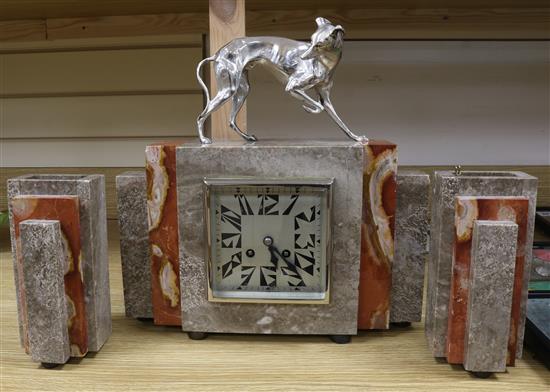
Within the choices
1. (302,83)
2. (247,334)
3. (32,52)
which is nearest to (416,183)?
(302,83)

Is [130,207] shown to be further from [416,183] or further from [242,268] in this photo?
[416,183]

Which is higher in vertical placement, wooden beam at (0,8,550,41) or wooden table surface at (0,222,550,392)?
wooden beam at (0,8,550,41)

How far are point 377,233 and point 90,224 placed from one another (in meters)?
0.44

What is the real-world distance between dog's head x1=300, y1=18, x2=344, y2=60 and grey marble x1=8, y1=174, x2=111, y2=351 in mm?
386

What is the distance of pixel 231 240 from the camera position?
726 mm

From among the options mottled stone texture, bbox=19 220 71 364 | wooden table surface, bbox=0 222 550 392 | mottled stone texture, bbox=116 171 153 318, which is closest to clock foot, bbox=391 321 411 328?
wooden table surface, bbox=0 222 550 392

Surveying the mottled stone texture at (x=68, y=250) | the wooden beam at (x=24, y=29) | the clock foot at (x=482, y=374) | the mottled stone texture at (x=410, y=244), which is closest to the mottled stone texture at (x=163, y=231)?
the mottled stone texture at (x=68, y=250)

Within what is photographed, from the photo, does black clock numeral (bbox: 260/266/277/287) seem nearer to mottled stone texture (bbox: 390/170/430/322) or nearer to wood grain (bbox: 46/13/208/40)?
mottled stone texture (bbox: 390/170/430/322)

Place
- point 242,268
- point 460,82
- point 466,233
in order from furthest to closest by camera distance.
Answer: point 460,82 → point 242,268 → point 466,233

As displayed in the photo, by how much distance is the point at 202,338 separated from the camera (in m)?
0.76

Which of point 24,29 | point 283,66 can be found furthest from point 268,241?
point 24,29

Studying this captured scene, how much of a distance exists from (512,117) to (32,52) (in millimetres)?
1421

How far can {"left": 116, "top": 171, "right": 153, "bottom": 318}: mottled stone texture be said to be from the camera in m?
0.76

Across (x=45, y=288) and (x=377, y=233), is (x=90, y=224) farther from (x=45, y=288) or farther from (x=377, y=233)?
(x=377, y=233)
